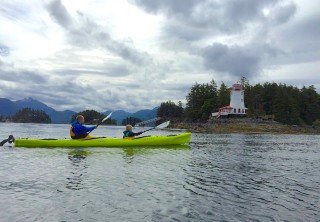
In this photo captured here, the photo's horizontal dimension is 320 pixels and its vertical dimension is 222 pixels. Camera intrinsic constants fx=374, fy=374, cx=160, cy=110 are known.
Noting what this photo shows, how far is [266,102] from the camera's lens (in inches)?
5266

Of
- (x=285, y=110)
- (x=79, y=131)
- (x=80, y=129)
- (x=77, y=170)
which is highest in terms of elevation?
(x=285, y=110)

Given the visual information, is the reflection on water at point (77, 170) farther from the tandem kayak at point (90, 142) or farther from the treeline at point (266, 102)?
the treeline at point (266, 102)

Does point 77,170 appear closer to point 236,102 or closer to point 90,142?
point 90,142

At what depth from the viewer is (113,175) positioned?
57.8ft

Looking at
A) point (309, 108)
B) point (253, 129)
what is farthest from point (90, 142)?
point (309, 108)

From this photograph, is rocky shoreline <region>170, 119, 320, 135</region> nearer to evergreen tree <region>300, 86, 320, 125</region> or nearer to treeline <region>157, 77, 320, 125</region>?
treeline <region>157, 77, 320, 125</region>

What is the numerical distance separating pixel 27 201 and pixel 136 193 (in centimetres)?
377

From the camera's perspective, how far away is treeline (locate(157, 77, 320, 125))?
12750 cm

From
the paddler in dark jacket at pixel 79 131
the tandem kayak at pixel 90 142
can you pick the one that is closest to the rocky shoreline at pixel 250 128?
the tandem kayak at pixel 90 142

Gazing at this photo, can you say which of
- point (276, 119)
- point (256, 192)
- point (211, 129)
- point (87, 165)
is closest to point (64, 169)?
point (87, 165)

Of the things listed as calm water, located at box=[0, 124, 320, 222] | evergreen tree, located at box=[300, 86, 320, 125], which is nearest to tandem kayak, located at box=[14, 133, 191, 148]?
calm water, located at box=[0, 124, 320, 222]

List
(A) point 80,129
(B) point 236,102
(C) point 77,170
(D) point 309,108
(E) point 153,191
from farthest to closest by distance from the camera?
(D) point 309,108 < (B) point 236,102 < (A) point 80,129 < (C) point 77,170 < (E) point 153,191

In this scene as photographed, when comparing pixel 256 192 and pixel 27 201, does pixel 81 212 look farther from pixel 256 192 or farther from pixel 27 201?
pixel 256 192

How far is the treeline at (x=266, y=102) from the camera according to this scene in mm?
127500
